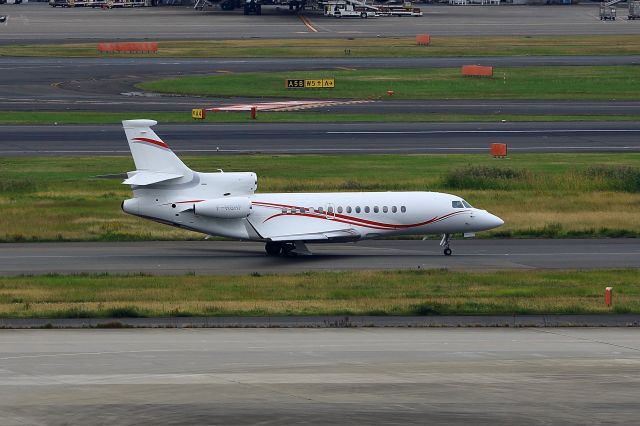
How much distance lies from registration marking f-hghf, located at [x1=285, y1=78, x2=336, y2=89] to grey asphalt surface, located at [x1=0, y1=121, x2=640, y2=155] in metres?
17.8

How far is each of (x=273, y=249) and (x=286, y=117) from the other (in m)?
42.6

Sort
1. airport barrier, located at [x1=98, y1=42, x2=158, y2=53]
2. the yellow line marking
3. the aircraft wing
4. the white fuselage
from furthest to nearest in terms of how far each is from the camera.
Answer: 1. the yellow line marking
2. airport barrier, located at [x1=98, y1=42, x2=158, y2=53]
3. the white fuselage
4. the aircraft wing

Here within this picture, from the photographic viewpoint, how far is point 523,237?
53.2 meters

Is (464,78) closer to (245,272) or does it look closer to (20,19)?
(245,272)

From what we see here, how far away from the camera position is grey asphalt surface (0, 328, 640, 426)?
83.3ft

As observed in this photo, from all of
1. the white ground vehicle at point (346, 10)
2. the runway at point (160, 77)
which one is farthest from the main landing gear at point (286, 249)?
the white ground vehicle at point (346, 10)

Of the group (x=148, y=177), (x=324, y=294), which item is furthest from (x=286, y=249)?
(x=324, y=294)

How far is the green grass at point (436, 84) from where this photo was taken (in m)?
103

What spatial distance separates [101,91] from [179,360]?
254 ft

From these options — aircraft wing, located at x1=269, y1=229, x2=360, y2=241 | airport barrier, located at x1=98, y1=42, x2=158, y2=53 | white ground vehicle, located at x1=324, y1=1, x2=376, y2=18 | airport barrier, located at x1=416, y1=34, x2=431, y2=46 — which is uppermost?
white ground vehicle, located at x1=324, y1=1, x2=376, y2=18

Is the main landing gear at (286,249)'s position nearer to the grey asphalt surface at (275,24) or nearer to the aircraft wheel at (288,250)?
the aircraft wheel at (288,250)

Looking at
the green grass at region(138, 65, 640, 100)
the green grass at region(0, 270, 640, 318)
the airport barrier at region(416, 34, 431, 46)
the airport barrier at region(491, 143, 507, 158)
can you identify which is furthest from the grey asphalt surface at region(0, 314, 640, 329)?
the airport barrier at region(416, 34, 431, 46)

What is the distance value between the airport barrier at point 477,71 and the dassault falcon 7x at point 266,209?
63.9m

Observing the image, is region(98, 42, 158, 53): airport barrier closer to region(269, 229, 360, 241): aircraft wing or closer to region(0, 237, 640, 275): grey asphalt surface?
region(0, 237, 640, 275): grey asphalt surface
